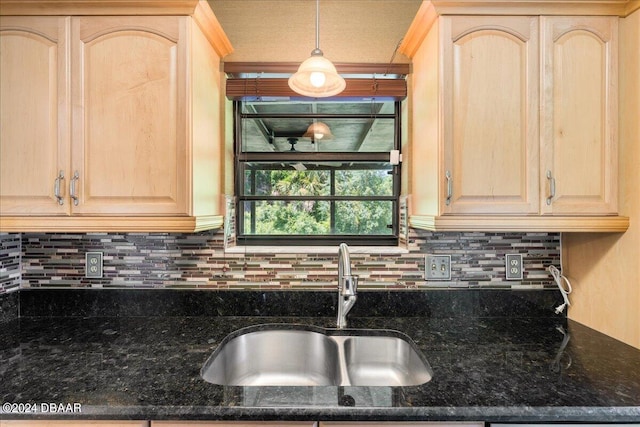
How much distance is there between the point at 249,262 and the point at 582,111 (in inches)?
57.6

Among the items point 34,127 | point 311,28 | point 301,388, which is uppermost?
point 311,28

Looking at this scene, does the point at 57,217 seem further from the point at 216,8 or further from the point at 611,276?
the point at 611,276

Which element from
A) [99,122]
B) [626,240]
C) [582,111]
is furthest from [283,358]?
[582,111]

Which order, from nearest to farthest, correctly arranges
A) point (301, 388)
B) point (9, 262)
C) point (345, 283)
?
1. point (301, 388)
2. point (345, 283)
3. point (9, 262)

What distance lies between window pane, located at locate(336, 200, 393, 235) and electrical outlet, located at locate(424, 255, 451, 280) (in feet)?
0.93

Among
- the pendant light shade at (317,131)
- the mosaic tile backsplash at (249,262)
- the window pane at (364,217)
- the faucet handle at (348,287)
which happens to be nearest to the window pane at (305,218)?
the window pane at (364,217)

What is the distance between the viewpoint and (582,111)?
49.9 inches

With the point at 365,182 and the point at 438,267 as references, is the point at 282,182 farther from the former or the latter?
the point at 438,267

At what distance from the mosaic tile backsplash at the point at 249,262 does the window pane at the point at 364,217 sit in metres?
0.20

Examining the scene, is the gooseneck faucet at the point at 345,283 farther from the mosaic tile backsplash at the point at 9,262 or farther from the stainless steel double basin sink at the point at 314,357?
the mosaic tile backsplash at the point at 9,262

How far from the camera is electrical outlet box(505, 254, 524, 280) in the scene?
61.9 inches

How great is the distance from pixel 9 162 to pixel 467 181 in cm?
165

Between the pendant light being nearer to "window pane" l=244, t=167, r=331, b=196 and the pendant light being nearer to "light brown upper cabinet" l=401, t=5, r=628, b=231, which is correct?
"light brown upper cabinet" l=401, t=5, r=628, b=231

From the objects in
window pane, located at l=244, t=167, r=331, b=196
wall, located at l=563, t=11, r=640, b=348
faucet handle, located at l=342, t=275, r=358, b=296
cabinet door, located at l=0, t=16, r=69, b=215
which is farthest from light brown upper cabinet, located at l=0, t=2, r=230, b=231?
wall, located at l=563, t=11, r=640, b=348
